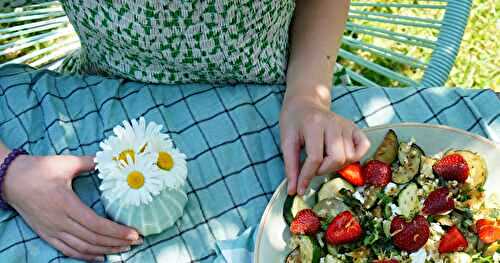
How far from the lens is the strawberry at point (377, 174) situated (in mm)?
961

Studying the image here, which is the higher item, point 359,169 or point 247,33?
point 247,33

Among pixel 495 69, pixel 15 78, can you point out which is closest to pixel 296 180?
pixel 15 78

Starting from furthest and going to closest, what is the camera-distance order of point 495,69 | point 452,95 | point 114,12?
point 495,69 → point 452,95 → point 114,12

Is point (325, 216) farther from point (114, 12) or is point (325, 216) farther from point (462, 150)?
point (114, 12)

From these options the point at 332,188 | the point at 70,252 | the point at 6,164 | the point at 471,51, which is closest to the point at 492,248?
the point at 332,188

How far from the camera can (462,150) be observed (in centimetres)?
97

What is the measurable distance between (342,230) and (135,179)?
0.27m

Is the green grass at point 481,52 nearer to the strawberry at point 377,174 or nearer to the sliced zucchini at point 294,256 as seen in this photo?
the strawberry at point 377,174

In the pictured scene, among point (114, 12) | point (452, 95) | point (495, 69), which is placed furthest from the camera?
point (495, 69)

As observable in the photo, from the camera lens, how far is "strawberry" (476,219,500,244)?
35.9 inches

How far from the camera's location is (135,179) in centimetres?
86

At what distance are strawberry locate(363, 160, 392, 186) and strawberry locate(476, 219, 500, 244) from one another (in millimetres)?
134

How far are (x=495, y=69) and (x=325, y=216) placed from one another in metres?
1.08

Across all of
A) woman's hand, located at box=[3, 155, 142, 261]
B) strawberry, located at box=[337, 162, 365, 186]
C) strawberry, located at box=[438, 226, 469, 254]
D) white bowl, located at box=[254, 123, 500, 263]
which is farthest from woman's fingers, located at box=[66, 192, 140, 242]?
strawberry, located at box=[438, 226, 469, 254]
